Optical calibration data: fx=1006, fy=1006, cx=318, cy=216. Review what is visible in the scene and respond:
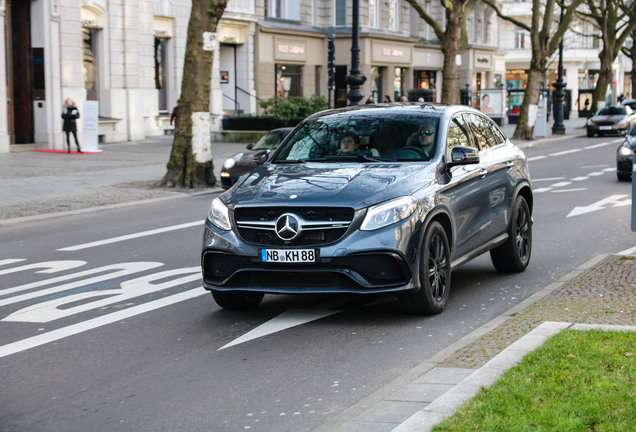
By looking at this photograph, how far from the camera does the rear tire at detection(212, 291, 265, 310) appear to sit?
8.06 meters

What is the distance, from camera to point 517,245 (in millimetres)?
9930

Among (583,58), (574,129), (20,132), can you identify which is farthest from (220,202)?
(583,58)

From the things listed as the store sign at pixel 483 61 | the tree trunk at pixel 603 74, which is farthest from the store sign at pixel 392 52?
the store sign at pixel 483 61

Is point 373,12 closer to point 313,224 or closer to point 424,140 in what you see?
point 424,140

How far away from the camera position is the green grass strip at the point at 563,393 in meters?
4.61

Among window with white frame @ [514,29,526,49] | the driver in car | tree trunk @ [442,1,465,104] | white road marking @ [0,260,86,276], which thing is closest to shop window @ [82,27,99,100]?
tree trunk @ [442,1,465,104]

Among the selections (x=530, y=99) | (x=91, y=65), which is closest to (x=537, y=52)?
(x=530, y=99)

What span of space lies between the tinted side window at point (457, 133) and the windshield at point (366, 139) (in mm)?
166

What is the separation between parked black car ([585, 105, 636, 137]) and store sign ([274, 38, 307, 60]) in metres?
13.9

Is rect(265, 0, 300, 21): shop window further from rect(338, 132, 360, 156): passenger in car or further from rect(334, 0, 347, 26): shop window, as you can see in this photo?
rect(338, 132, 360, 156): passenger in car

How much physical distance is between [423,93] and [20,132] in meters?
25.7

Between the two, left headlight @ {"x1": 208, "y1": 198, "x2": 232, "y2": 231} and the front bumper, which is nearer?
the front bumper

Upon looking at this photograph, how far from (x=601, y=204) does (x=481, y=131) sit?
7.55 metres

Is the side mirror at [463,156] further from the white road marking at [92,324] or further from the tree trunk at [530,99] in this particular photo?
the tree trunk at [530,99]
